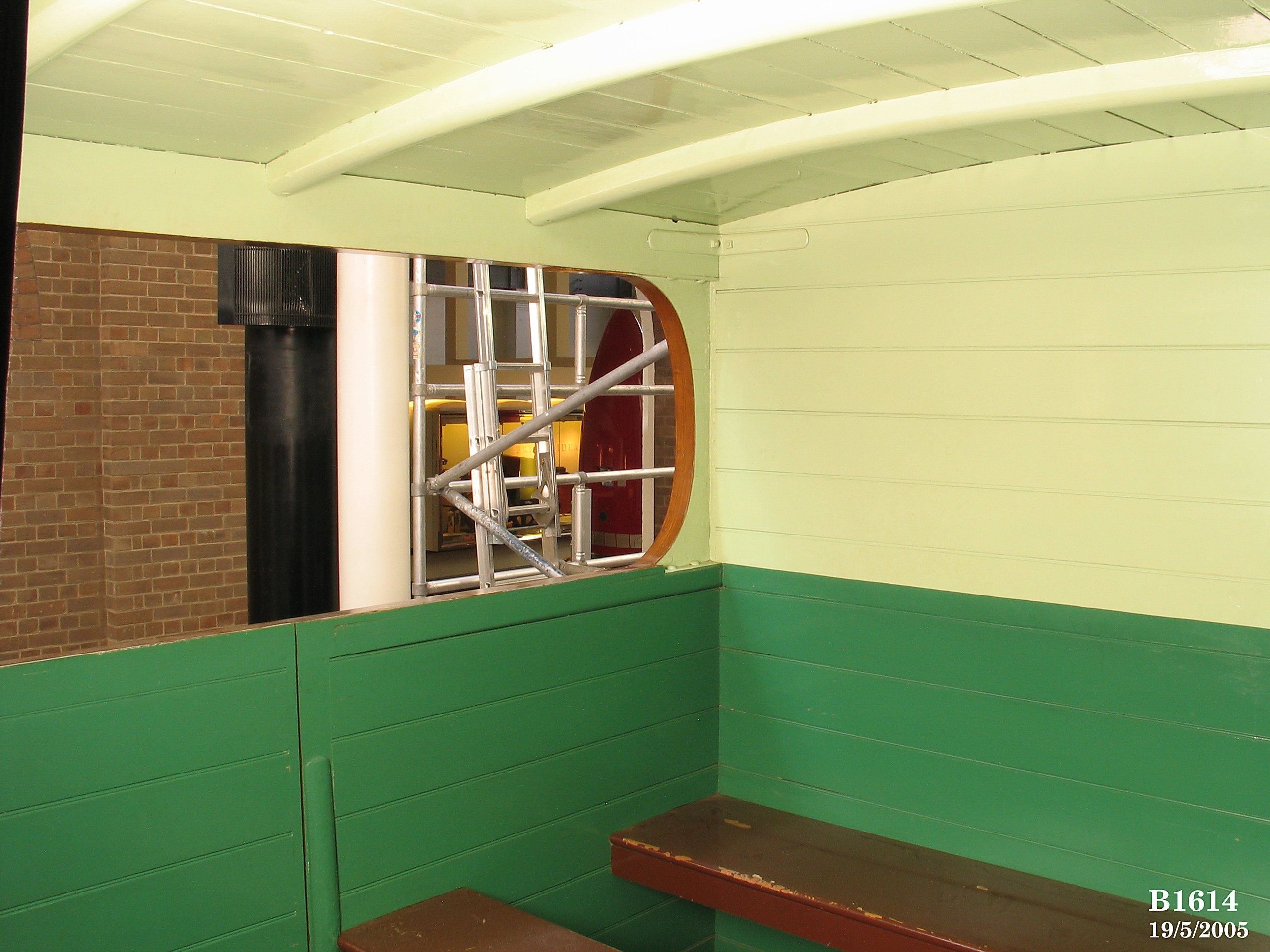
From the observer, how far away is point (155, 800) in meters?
2.00

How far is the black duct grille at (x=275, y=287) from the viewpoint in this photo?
3.71 metres

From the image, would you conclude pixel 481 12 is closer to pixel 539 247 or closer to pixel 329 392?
pixel 539 247

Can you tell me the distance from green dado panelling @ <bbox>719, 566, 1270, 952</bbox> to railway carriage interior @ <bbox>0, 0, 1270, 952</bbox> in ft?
0.03

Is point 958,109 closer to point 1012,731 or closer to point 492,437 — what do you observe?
point 1012,731

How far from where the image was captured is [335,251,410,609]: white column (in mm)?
3990

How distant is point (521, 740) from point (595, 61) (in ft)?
5.54

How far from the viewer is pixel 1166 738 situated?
238 centimetres

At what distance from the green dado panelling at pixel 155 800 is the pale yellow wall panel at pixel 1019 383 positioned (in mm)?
1527

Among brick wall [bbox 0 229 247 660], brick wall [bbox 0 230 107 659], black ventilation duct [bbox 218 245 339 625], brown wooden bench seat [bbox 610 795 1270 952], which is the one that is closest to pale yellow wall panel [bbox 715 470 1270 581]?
brown wooden bench seat [bbox 610 795 1270 952]

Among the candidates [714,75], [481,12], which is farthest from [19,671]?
[714,75]

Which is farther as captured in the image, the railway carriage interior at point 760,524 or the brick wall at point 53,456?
the brick wall at point 53,456

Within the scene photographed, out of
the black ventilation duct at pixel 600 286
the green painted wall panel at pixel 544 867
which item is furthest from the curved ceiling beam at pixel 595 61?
the black ventilation duct at pixel 600 286

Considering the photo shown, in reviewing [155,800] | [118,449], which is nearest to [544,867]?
[155,800]

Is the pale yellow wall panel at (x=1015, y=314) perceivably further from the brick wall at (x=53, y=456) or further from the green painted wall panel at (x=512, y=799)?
the brick wall at (x=53, y=456)
